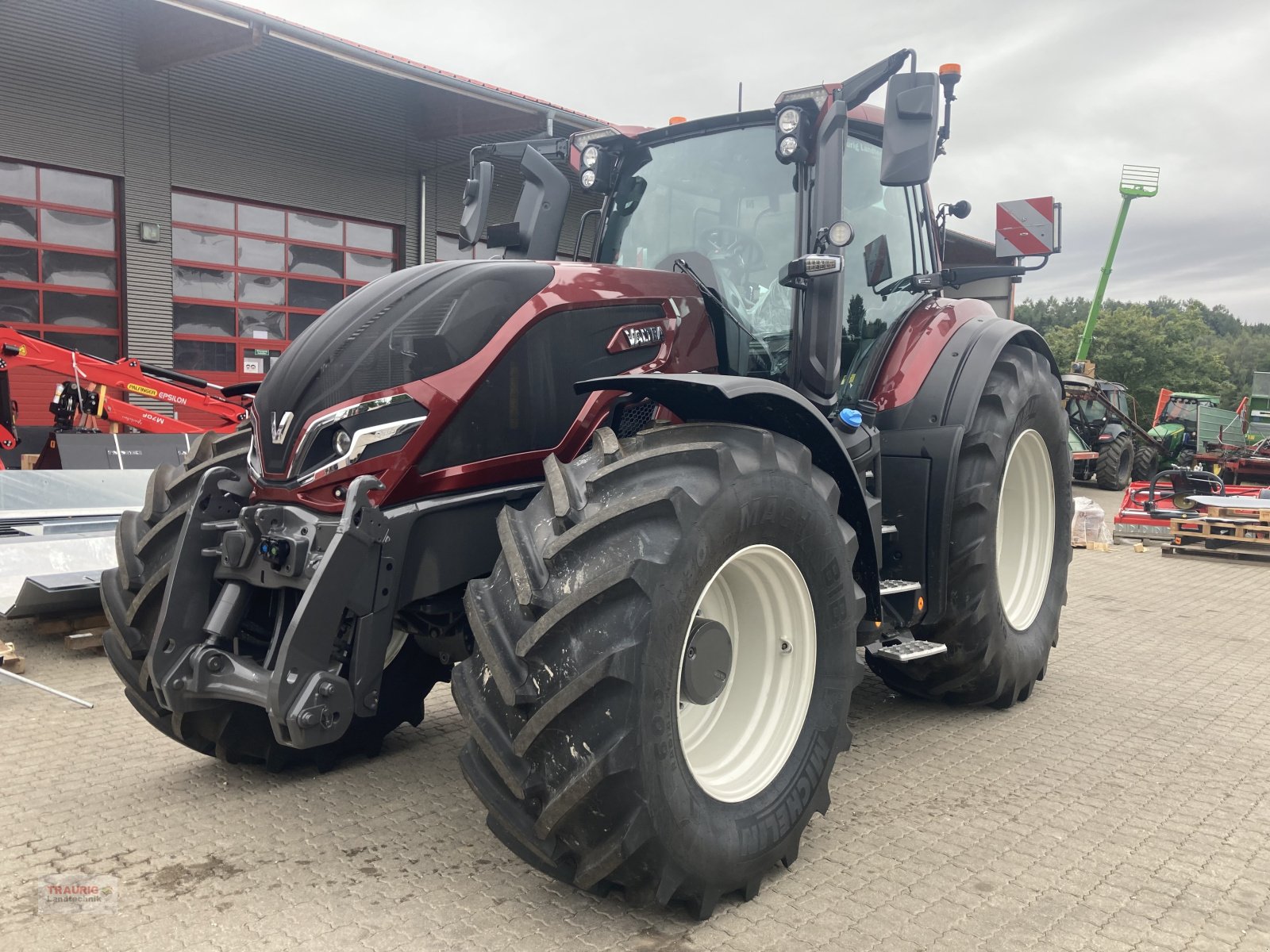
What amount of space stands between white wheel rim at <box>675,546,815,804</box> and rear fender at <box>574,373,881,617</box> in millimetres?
393

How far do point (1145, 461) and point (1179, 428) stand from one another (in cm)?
226

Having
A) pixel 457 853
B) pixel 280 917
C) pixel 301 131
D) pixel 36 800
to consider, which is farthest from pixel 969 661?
pixel 301 131

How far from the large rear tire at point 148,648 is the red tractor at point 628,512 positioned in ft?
0.04

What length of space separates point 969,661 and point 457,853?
233cm

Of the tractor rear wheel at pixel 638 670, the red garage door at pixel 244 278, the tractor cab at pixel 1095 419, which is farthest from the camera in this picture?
the tractor cab at pixel 1095 419

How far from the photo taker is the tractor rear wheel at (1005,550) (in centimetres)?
412

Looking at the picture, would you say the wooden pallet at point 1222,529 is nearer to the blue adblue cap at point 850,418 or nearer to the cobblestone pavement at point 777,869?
the cobblestone pavement at point 777,869

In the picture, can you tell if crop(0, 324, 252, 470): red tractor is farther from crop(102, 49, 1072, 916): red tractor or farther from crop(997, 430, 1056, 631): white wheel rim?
crop(997, 430, 1056, 631): white wheel rim

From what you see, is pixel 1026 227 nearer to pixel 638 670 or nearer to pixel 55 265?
pixel 638 670

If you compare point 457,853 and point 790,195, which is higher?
point 790,195

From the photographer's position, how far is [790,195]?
3775mm

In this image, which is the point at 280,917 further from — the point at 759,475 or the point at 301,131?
the point at 301,131

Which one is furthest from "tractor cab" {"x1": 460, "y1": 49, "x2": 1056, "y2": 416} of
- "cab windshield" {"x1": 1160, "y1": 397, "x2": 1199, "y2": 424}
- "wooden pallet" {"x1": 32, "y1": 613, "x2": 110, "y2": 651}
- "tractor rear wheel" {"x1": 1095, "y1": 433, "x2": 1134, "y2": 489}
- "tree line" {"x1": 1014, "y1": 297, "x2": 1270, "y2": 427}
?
"tree line" {"x1": 1014, "y1": 297, "x2": 1270, "y2": 427}

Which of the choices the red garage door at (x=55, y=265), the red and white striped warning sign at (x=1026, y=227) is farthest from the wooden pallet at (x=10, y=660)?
the red garage door at (x=55, y=265)
